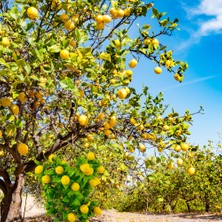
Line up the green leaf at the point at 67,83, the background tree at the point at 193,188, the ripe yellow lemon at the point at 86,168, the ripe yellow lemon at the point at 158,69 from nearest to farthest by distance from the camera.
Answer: the green leaf at the point at 67,83 → the ripe yellow lemon at the point at 86,168 → the ripe yellow lemon at the point at 158,69 → the background tree at the point at 193,188

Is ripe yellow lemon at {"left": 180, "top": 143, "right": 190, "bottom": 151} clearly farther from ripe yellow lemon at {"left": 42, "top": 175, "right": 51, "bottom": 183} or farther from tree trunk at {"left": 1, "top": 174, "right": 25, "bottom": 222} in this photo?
tree trunk at {"left": 1, "top": 174, "right": 25, "bottom": 222}

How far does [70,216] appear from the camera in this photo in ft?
11.7

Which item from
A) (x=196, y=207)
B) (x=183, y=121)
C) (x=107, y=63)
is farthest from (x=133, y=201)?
(x=107, y=63)

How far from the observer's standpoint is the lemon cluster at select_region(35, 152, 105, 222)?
3600 mm

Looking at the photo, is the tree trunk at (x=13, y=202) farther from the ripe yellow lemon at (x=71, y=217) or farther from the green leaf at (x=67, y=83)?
the green leaf at (x=67, y=83)

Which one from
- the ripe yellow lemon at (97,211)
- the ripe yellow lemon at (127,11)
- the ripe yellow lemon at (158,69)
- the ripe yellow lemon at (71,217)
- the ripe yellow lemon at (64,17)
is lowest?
the ripe yellow lemon at (71,217)

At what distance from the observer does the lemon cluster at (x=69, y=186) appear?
3.60 meters

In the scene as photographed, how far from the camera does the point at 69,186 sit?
363 centimetres

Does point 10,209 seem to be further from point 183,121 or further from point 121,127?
point 183,121

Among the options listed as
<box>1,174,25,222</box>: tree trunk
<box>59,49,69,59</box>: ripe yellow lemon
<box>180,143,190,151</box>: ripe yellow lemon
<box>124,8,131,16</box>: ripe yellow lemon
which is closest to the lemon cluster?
<box>180,143,190,151</box>: ripe yellow lemon

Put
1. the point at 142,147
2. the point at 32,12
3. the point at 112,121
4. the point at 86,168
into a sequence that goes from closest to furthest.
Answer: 1. the point at 32,12
2. the point at 86,168
3. the point at 112,121
4. the point at 142,147

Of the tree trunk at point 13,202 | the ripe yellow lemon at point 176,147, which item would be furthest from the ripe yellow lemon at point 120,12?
the tree trunk at point 13,202

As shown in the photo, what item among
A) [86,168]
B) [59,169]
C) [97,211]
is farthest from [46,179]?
[97,211]

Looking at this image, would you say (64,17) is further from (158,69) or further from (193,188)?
(193,188)
